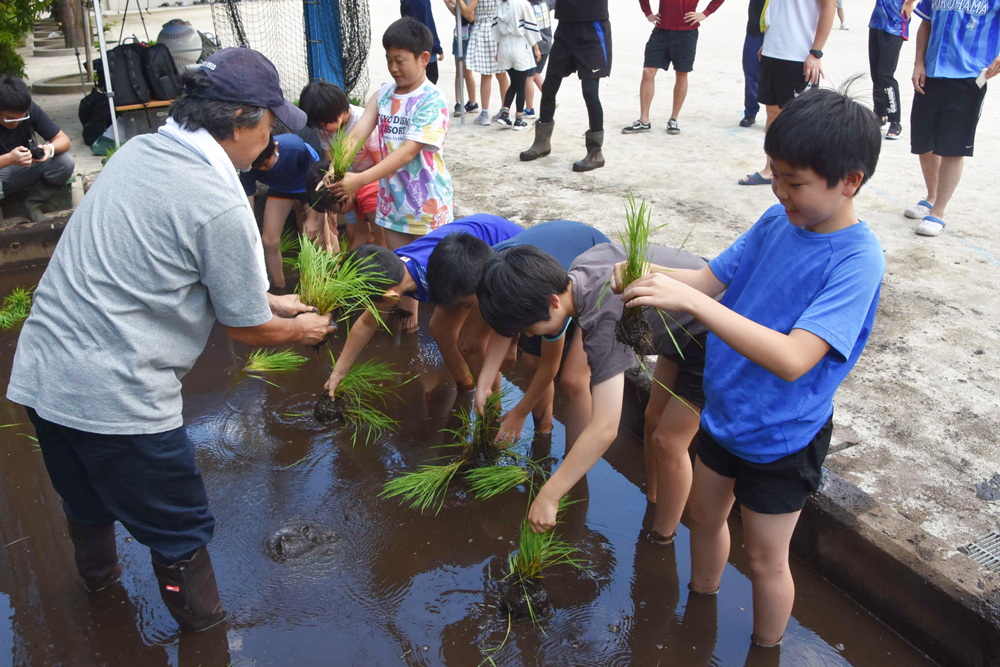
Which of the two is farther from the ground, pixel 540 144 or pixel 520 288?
pixel 520 288

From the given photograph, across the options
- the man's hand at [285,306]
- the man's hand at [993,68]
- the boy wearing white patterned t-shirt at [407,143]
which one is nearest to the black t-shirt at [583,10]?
the boy wearing white patterned t-shirt at [407,143]

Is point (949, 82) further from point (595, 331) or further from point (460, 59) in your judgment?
point (460, 59)

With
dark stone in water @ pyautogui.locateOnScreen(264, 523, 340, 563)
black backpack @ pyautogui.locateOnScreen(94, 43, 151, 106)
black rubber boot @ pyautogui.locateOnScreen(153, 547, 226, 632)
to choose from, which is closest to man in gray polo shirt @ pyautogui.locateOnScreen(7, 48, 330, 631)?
black rubber boot @ pyautogui.locateOnScreen(153, 547, 226, 632)

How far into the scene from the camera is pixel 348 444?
11.9ft

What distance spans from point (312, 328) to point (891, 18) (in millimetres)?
6523

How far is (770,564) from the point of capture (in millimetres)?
2191

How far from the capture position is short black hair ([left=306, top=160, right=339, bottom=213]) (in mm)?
4309

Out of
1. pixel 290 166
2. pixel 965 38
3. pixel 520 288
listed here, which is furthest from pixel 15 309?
pixel 965 38

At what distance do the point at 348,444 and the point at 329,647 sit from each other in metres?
1.21

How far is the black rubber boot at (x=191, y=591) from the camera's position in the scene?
95.0 inches

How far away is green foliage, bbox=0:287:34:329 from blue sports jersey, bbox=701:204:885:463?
14.2 ft

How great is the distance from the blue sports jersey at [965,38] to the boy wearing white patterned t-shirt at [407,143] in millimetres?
3335

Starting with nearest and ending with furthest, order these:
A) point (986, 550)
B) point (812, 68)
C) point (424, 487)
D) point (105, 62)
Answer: point (986, 550) < point (424, 487) < point (812, 68) < point (105, 62)

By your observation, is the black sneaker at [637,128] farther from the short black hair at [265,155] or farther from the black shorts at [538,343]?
the black shorts at [538,343]
